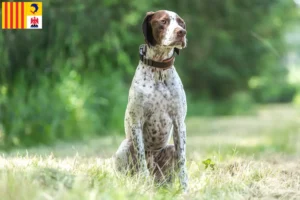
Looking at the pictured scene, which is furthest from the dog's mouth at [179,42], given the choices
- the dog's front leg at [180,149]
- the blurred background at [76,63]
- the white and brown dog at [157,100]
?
the blurred background at [76,63]

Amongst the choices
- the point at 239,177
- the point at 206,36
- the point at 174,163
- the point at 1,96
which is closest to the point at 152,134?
the point at 174,163

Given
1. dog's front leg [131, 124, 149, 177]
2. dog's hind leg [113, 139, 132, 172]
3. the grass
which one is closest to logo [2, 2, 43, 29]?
the grass

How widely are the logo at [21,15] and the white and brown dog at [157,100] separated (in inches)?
127

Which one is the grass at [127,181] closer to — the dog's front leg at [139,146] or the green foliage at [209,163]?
the green foliage at [209,163]

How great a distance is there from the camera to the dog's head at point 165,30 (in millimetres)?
4453

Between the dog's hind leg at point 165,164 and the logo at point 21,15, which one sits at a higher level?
the logo at point 21,15

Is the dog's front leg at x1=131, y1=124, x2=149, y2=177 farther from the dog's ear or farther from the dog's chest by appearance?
the dog's ear

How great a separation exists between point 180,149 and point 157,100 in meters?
0.47

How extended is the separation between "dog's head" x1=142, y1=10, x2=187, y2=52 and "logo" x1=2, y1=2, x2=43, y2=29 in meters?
3.25

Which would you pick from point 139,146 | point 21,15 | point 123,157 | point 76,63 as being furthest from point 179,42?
point 76,63

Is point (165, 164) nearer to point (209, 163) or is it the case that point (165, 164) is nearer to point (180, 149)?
point (180, 149)

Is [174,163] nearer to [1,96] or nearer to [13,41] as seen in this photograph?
[13,41]

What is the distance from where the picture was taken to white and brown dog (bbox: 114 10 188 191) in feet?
15.0

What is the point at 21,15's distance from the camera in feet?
25.3
